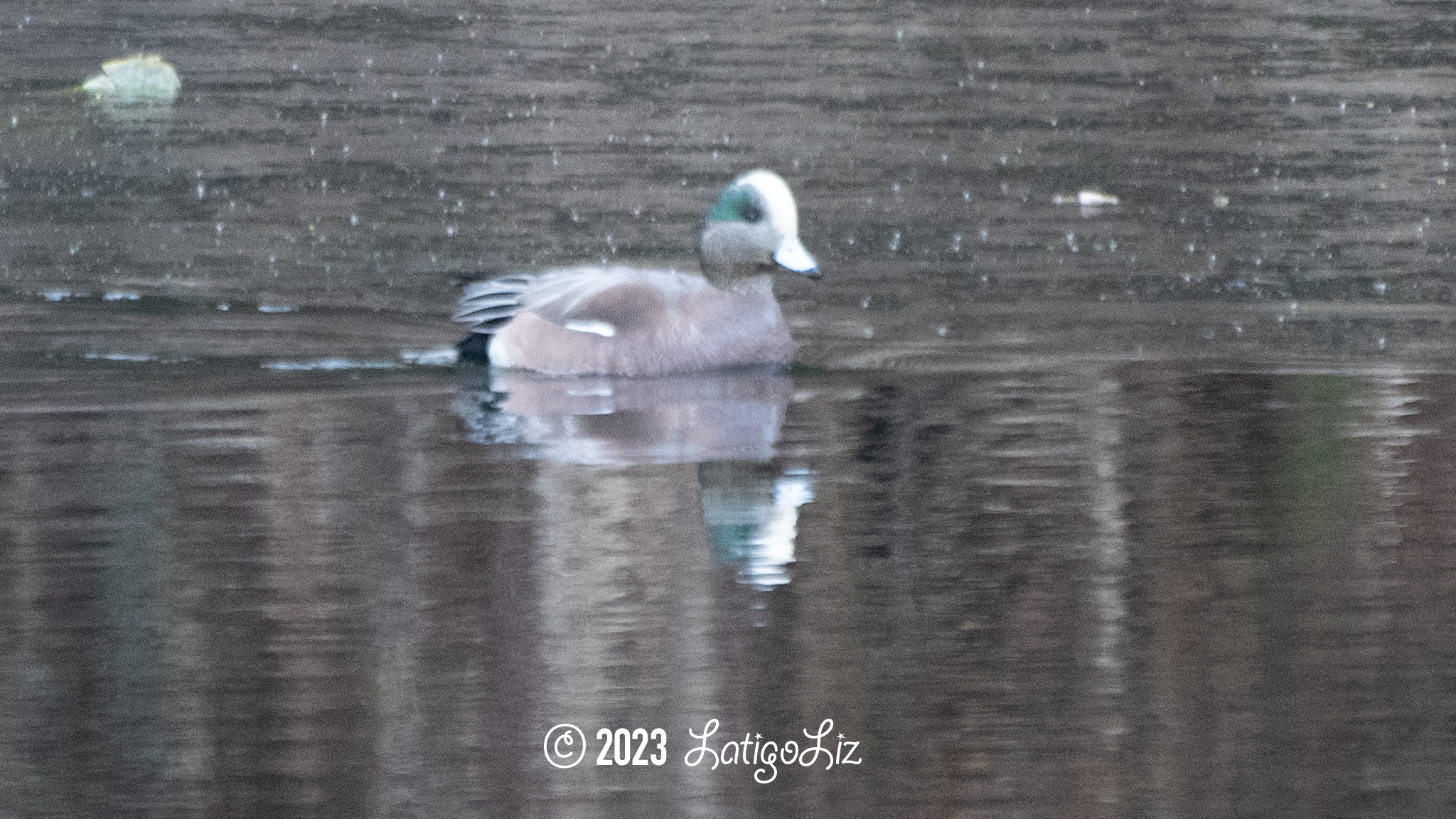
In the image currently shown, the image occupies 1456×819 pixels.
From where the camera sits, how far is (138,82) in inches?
701

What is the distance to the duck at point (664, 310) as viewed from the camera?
9.36 metres

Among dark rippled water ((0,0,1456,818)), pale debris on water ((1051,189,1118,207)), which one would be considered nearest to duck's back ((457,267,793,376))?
dark rippled water ((0,0,1456,818))

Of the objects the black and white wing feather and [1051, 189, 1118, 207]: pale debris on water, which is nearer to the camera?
the black and white wing feather

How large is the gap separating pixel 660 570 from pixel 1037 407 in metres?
2.57

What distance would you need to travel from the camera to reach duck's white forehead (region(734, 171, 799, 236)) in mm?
9508

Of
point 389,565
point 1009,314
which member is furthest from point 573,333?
point 389,565

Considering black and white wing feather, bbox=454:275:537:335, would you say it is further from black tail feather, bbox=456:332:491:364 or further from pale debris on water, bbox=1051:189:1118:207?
pale debris on water, bbox=1051:189:1118:207

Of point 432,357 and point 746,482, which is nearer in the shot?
point 746,482

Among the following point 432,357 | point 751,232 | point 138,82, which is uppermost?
point 138,82

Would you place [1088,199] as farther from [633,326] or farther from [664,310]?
[633,326]

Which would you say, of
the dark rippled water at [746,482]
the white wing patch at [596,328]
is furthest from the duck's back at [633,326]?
the dark rippled water at [746,482]

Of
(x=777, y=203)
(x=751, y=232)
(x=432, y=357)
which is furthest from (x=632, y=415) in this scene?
(x=432, y=357)

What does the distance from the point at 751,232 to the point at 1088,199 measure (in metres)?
4.35

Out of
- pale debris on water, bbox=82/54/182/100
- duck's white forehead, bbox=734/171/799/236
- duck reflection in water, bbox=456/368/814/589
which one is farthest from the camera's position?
pale debris on water, bbox=82/54/182/100
